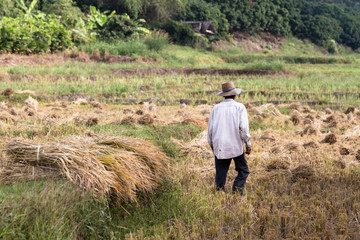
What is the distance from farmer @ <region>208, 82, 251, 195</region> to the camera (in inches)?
164

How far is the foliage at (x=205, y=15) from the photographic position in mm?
36156

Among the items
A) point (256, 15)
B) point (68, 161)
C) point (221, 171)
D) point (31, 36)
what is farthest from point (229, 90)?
point (256, 15)

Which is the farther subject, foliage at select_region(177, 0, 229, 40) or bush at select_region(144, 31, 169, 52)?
foliage at select_region(177, 0, 229, 40)

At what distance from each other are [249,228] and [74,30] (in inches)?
829

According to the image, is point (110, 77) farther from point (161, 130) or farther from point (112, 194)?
point (112, 194)

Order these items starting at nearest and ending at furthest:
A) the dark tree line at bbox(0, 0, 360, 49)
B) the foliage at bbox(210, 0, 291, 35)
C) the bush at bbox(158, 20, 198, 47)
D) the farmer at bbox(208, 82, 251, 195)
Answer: the farmer at bbox(208, 82, 251, 195), the bush at bbox(158, 20, 198, 47), the dark tree line at bbox(0, 0, 360, 49), the foliage at bbox(210, 0, 291, 35)

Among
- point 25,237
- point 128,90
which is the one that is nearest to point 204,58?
point 128,90

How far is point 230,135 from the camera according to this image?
4203 mm

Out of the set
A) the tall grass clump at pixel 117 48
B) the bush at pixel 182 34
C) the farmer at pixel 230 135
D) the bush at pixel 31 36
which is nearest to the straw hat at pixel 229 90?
the farmer at pixel 230 135

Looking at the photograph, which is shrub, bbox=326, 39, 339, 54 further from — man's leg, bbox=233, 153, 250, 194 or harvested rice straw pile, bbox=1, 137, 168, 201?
harvested rice straw pile, bbox=1, 137, 168, 201

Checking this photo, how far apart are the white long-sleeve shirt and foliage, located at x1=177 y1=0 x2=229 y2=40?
3230cm

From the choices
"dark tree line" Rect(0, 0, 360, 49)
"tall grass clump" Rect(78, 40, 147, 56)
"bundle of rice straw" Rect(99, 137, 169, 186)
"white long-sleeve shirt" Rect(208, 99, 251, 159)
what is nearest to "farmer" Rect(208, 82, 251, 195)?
"white long-sleeve shirt" Rect(208, 99, 251, 159)

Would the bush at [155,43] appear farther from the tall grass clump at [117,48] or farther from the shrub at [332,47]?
the shrub at [332,47]

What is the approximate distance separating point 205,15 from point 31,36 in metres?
20.5
